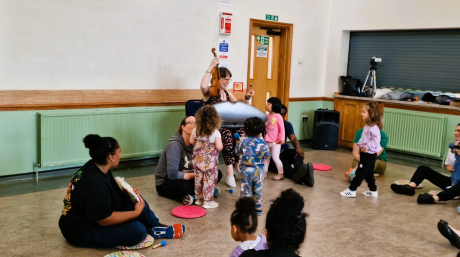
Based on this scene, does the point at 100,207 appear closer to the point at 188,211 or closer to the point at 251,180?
the point at 188,211

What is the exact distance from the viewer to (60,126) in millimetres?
5141

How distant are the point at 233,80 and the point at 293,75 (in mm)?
1417

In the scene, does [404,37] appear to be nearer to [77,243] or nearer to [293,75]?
[293,75]

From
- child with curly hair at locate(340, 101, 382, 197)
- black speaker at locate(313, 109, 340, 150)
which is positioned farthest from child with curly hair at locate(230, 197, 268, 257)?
black speaker at locate(313, 109, 340, 150)

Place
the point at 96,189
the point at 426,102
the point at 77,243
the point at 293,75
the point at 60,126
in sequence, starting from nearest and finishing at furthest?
the point at 96,189
the point at 77,243
the point at 60,126
the point at 426,102
the point at 293,75

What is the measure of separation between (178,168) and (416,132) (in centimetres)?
432

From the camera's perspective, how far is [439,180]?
193 inches

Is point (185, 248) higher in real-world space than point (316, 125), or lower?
lower

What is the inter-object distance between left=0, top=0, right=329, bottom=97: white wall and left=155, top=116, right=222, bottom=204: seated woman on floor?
175 cm

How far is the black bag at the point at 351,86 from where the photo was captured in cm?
778

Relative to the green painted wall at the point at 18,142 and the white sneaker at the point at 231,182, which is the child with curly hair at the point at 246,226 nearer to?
the white sneaker at the point at 231,182

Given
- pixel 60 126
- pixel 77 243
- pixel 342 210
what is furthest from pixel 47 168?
pixel 342 210

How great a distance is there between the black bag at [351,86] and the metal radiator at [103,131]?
322 centimetres

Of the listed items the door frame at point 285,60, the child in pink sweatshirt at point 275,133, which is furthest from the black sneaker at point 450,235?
the door frame at point 285,60
